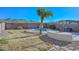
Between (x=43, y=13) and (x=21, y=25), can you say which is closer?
(x=43, y=13)

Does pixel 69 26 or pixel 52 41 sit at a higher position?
pixel 69 26


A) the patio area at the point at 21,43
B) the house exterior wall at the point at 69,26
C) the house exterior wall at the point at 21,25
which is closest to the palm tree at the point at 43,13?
the house exterior wall at the point at 21,25

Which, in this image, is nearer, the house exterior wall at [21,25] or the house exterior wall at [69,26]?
the house exterior wall at [69,26]

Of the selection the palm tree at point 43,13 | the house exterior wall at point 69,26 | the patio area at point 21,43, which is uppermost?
the palm tree at point 43,13

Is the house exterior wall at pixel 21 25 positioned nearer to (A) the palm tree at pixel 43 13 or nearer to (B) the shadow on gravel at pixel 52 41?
(A) the palm tree at pixel 43 13

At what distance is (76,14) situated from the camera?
656cm

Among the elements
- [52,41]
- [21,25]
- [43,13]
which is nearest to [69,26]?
[52,41]

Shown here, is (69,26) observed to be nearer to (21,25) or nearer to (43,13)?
(43,13)

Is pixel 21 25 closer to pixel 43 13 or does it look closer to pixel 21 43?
pixel 21 43

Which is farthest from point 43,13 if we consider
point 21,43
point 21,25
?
point 21,43

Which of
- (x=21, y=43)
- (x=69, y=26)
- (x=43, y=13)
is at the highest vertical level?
(x=43, y=13)
